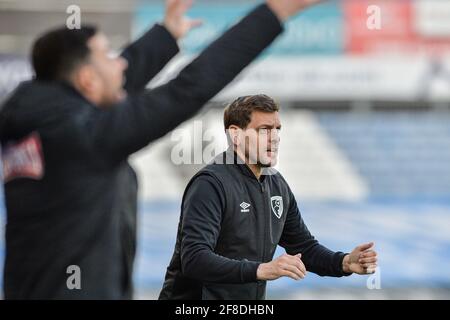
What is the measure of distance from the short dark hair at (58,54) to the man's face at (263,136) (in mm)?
774

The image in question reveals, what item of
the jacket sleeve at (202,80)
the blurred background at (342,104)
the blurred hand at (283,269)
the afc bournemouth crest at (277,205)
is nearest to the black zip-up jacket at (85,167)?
the jacket sleeve at (202,80)

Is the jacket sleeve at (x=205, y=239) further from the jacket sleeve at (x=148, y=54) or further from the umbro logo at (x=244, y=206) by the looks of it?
the jacket sleeve at (x=148, y=54)

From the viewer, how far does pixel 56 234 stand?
2.30m

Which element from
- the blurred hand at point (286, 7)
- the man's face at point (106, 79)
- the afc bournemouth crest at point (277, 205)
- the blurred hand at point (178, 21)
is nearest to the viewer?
the blurred hand at point (286, 7)

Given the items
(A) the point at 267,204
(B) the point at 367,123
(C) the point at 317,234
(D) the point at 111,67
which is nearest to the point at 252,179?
(A) the point at 267,204

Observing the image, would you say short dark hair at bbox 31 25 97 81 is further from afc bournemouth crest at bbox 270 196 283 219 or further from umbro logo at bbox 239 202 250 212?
afc bournemouth crest at bbox 270 196 283 219

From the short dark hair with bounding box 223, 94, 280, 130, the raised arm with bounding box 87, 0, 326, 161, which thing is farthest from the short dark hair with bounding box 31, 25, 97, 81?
the short dark hair with bounding box 223, 94, 280, 130

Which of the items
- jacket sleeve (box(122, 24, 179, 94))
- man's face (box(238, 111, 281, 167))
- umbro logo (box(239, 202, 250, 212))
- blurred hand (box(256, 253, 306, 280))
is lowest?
blurred hand (box(256, 253, 306, 280))

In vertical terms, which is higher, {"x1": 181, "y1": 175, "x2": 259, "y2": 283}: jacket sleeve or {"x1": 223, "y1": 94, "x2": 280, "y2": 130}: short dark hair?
{"x1": 223, "y1": 94, "x2": 280, "y2": 130}: short dark hair

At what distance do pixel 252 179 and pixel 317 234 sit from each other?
11.2 m

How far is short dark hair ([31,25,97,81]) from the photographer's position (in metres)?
2.38

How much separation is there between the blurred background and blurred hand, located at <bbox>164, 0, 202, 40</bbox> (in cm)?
1155

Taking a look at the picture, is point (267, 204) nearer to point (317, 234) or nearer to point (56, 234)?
point (56, 234)

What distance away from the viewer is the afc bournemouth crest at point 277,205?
3.06m
